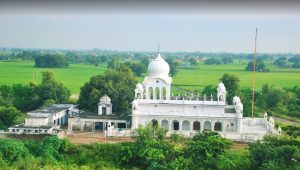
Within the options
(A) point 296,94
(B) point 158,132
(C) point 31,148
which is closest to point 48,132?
(C) point 31,148

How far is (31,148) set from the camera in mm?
18625

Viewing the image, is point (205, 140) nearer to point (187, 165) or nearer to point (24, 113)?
point (187, 165)

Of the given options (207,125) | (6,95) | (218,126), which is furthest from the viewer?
(6,95)

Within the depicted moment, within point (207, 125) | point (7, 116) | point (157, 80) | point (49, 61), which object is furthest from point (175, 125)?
point (49, 61)

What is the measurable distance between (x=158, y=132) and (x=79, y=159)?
3839 millimetres

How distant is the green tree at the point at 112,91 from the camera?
1077 inches

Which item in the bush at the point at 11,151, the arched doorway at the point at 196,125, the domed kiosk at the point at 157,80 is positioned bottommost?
the bush at the point at 11,151

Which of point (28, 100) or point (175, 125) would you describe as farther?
point (28, 100)

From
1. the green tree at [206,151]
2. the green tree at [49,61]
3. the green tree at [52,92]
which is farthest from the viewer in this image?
the green tree at [49,61]

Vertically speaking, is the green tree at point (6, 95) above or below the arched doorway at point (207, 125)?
above

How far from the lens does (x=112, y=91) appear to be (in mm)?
27453

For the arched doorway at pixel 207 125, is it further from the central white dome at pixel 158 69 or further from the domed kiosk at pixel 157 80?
the central white dome at pixel 158 69

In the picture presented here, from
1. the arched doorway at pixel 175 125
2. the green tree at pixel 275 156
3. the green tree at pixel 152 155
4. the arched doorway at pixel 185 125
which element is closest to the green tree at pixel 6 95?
the arched doorway at pixel 175 125

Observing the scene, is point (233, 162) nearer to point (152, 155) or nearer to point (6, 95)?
point (152, 155)
